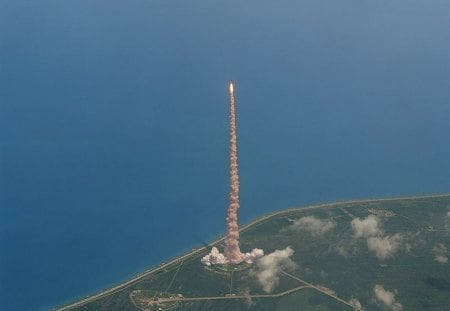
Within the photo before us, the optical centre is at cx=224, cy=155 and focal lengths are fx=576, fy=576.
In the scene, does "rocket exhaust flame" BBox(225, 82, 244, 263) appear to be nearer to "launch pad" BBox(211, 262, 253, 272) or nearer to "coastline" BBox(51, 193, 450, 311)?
"launch pad" BBox(211, 262, 253, 272)

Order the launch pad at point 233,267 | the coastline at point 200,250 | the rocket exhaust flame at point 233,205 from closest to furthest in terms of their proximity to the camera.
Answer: the rocket exhaust flame at point 233,205 → the coastline at point 200,250 → the launch pad at point 233,267

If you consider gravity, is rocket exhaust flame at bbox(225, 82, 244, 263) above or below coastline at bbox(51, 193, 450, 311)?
above

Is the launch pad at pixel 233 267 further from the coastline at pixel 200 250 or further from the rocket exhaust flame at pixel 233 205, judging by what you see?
the coastline at pixel 200 250

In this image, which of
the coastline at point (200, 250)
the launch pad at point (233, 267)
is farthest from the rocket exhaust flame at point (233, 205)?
the coastline at point (200, 250)

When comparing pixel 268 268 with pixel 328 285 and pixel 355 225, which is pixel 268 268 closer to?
pixel 328 285

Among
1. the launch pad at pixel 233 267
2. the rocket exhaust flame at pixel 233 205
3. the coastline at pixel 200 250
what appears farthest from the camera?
the launch pad at pixel 233 267

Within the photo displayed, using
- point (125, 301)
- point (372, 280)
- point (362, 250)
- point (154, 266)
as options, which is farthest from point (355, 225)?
point (125, 301)

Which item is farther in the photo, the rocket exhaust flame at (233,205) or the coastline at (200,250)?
the coastline at (200,250)

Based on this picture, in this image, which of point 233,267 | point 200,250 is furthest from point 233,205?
point 200,250

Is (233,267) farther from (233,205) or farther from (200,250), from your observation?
(233,205)

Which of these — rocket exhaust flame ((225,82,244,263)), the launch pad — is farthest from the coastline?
rocket exhaust flame ((225,82,244,263))
